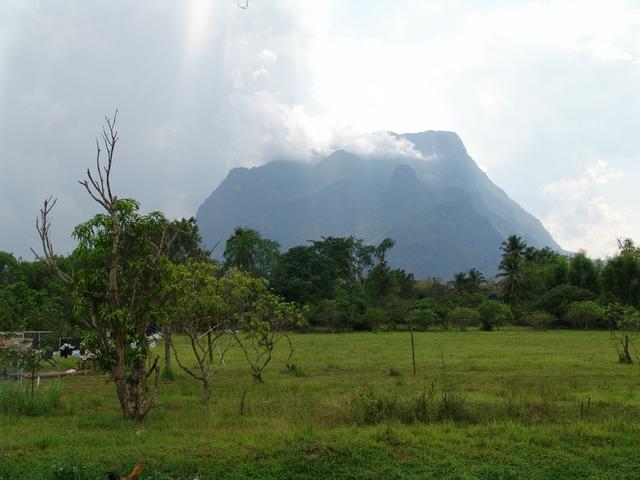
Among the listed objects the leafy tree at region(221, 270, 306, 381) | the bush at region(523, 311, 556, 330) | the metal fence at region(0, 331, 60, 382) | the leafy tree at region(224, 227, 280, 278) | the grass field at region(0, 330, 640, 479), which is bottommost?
the bush at region(523, 311, 556, 330)

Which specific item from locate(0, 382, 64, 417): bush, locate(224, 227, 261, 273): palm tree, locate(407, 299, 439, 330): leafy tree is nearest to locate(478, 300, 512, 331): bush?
locate(407, 299, 439, 330): leafy tree

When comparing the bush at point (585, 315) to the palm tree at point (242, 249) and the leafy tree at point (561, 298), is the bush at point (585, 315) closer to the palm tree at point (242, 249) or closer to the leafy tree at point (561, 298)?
the leafy tree at point (561, 298)

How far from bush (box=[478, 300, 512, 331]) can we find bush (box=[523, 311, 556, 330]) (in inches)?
113

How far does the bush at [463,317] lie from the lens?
65.4m

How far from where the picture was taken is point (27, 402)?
12.5 metres

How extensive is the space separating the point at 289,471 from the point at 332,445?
3.05 feet

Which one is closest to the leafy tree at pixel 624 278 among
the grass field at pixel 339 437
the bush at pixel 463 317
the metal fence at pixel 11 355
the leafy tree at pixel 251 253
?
the bush at pixel 463 317

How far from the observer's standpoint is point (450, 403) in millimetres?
10664

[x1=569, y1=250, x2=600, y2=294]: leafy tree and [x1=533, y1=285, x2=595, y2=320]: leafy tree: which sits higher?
[x1=569, y1=250, x2=600, y2=294]: leafy tree

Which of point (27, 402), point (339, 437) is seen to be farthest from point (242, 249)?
point (339, 437)

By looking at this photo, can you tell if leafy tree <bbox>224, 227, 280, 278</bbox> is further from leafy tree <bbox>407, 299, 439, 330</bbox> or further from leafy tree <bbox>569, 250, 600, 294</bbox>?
leafy tree <bbox>569, 250, 600, 294</bbox>

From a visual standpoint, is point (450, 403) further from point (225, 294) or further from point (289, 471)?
point (225, 294)

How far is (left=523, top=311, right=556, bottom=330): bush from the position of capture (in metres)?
62.4

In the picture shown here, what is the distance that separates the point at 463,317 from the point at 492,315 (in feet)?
11.2
